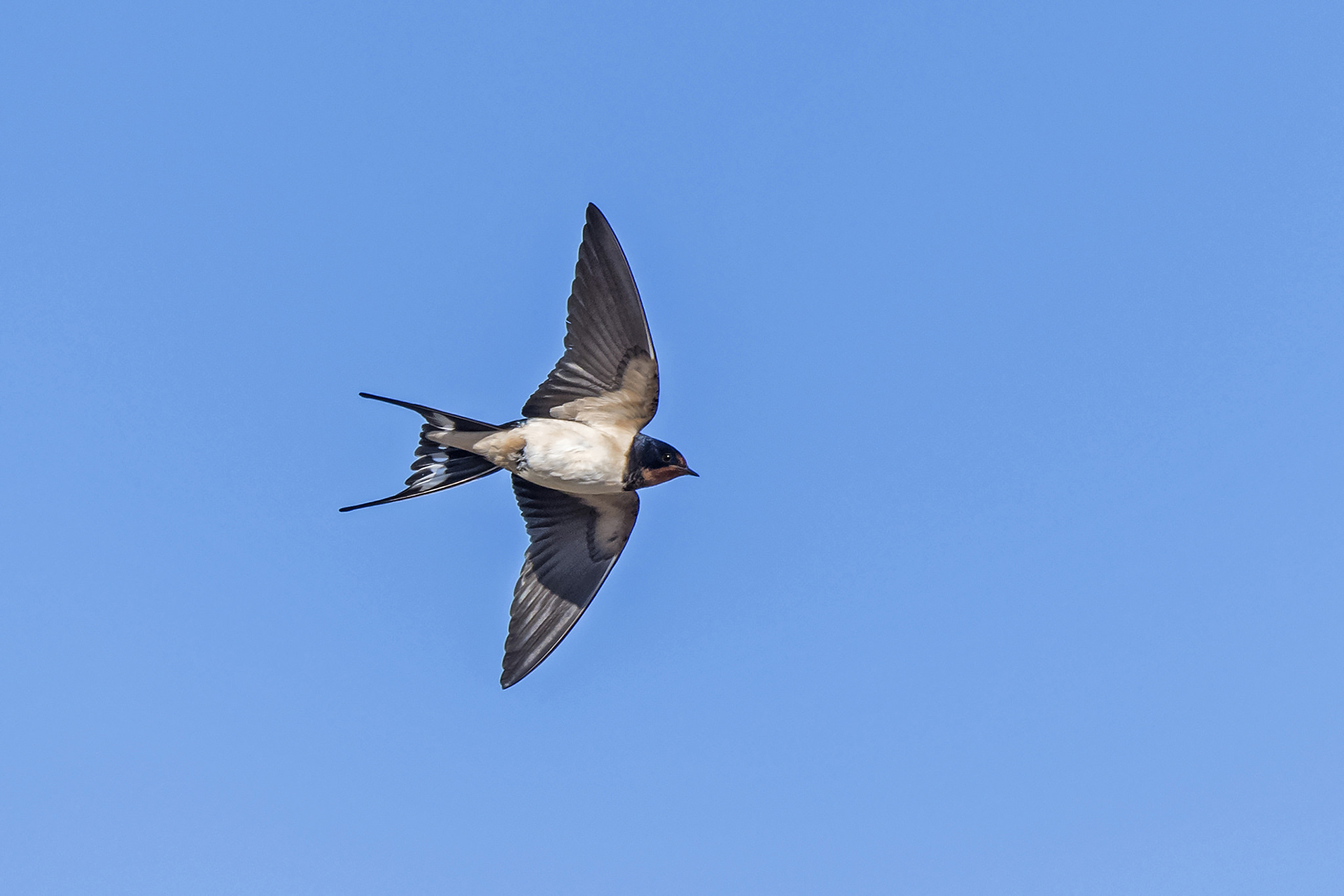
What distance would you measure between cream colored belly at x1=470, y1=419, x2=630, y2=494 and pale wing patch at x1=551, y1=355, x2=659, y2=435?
50mm

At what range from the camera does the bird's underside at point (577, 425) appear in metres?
6.89

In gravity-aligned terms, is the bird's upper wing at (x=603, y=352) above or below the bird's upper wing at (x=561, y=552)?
above

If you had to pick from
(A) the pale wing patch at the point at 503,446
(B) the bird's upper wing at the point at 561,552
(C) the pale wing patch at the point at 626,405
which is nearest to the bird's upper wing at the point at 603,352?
(C) the pale wing patch at the point at 626,405

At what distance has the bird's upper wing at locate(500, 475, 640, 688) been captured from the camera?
761cm

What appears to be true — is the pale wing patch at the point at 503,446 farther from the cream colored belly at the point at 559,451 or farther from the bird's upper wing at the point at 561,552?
the bird's upper wing at the point at 561,552

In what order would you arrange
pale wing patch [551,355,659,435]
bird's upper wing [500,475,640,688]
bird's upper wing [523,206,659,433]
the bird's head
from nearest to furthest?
bird's upper wing [523,206,659,433]
pale wing patch [551,355,659,435]
the bird's head
bird's upper wing [500,475,640,688]

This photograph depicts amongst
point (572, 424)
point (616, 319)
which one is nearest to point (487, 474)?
point (572, 424)

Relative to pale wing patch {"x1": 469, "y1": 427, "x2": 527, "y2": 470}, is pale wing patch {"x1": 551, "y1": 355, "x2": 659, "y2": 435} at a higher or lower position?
higher

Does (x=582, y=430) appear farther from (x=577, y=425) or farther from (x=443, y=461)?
(x=443, y=461)

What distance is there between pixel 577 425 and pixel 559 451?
161 mm

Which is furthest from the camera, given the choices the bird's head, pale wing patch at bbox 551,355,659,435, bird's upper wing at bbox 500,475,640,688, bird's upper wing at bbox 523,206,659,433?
bird's upper wing at bbox 500,475,640,688

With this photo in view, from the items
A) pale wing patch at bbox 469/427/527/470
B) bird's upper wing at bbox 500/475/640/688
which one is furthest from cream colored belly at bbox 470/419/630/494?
bird's upper wing at bbox 500/475/640/688

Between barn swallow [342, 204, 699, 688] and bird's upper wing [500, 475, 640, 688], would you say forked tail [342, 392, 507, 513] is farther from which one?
bird's upper wing [500, 475, 640, 688]

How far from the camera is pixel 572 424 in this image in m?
7.13
